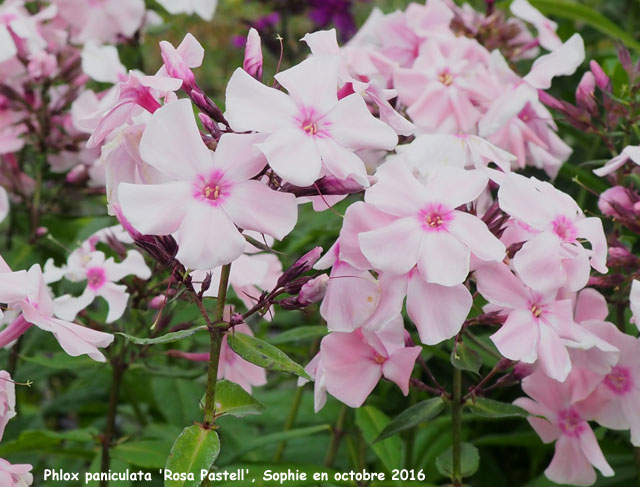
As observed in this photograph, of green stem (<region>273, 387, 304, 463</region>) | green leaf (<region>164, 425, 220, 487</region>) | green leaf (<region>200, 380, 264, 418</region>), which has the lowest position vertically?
green stem (<region>273, 387, 304, 463</region>)

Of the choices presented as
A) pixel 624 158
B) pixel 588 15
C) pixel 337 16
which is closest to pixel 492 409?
pixel 624 158

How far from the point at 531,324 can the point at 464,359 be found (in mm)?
91

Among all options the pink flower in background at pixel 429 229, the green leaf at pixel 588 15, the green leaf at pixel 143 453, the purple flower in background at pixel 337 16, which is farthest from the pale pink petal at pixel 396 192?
the purple flower in background at pixel 337 16

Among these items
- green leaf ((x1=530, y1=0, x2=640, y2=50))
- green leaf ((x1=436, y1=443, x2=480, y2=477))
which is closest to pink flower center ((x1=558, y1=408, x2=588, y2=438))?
green leaf ((x1=436, y1=443, x2=480, y2=477))

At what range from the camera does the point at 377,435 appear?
3.96 ft

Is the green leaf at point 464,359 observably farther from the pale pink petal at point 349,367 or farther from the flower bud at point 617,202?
the flower bud at point 617,202

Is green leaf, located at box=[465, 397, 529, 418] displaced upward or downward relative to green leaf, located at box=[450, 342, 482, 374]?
downward

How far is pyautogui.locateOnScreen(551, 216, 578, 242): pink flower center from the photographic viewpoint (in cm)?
91

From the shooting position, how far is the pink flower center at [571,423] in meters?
1.07

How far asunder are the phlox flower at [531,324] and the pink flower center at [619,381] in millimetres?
157

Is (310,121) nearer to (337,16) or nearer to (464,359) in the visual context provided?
(464,359)

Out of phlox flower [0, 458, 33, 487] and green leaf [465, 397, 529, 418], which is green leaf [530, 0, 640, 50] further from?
phlox flower [0, 458, 33, 487]

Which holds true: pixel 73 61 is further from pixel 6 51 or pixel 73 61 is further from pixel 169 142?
pixel 169 142

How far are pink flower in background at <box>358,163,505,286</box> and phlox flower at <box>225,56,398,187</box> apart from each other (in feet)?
0.19
